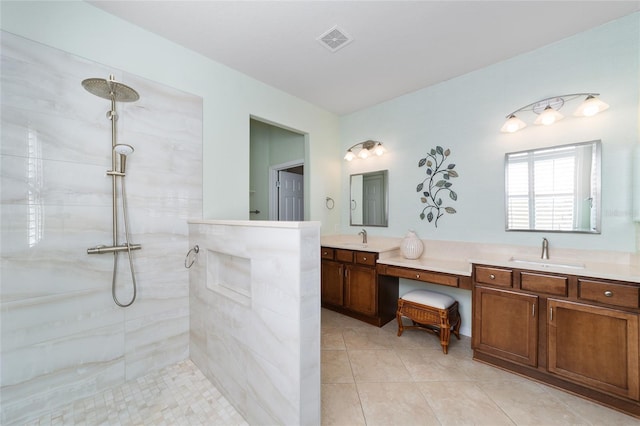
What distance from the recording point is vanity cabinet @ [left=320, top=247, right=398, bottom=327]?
110 inches

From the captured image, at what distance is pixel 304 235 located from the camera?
125 cm

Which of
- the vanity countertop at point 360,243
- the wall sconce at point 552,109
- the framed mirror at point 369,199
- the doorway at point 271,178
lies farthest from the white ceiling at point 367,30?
the vanity countertop at point 360,243

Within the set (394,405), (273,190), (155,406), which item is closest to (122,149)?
(155,406)

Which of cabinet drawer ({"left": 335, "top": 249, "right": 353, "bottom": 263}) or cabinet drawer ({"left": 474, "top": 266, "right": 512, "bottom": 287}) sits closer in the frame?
cabinet drawer ({"left": 474, "top": 266, "right": 512, "bottom": 287})

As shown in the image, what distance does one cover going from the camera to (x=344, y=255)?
119 inches

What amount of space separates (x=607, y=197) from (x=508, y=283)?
1.04 meters

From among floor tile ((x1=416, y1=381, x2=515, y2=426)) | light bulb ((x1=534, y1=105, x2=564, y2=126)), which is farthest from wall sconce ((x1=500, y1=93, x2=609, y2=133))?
floor tile ((x1=416, y1=381, x2=515, y2=426))

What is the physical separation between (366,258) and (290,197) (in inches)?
80.6

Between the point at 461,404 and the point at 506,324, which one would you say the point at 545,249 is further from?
the point at 461,404

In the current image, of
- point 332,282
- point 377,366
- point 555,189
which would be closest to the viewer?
point 377,366

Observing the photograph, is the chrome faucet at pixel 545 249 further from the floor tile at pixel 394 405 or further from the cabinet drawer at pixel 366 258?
the floor tile at pixel 394 405

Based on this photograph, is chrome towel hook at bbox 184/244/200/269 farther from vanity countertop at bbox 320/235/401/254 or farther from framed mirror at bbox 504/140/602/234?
framed mirror at bbox 504/140/602/234

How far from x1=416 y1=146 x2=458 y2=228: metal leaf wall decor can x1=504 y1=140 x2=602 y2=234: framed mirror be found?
512 millimetres

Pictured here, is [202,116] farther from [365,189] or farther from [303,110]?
[365,189]
